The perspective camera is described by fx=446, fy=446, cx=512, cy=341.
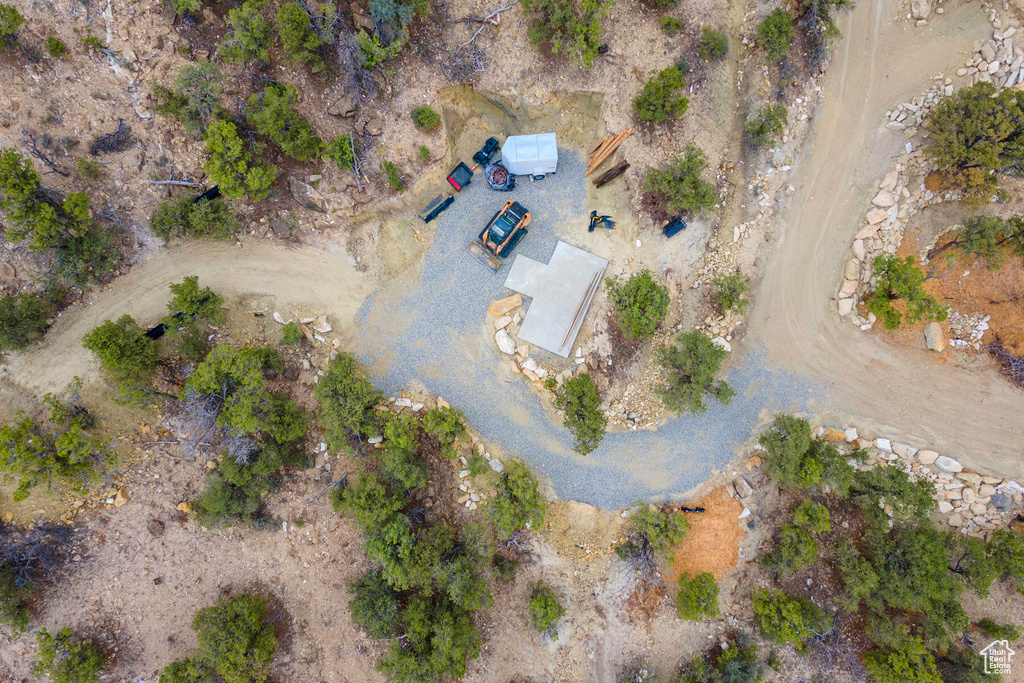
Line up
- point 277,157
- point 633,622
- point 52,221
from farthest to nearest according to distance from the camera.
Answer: point 633,622 < point 277,157 < point 52,221

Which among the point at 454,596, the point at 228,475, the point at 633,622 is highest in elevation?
the point at 228,475

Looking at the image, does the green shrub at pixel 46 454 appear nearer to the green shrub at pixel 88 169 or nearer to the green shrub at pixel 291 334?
the green shrub at pixel 291 334

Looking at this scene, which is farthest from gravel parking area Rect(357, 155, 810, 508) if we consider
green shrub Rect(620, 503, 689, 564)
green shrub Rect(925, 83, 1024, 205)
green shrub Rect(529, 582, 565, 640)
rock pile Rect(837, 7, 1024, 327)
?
green shrub Rect(925, 83, 1024, 205)

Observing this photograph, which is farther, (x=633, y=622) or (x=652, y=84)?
(x=633, y=622)

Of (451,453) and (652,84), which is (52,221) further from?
(652,84)

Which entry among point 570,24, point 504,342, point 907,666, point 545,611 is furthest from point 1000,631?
point 570,24

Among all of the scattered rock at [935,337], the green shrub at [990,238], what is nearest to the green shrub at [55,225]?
the scattered rock at [935,337]

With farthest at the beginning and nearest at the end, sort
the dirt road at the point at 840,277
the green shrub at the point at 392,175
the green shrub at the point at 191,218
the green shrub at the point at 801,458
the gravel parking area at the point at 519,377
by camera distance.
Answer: the gravel parking area at the point at 519,377
the green shrub at the point at 392,175
the dirt road at the point at 840,277
the green shrub at the point at 191,218
the green shrub at the point at 801,458

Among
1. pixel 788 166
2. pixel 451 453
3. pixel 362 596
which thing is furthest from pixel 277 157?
pixel 788 166
